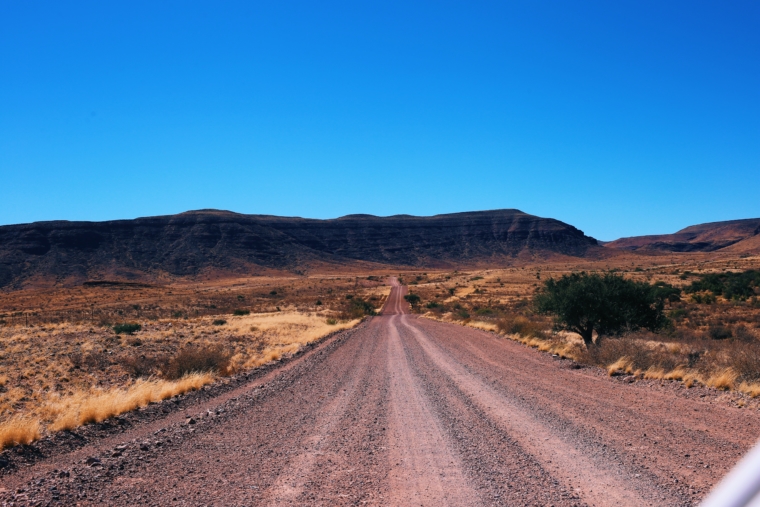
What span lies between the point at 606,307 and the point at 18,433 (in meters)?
21.6

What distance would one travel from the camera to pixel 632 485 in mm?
6211

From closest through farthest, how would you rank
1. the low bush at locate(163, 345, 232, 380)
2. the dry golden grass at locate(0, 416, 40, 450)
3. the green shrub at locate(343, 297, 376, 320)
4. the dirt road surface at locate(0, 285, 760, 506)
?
the dirt road surface at locate(0, 285, 760, 506) → the dry golden grass at locate(0, 416, 40, 450) → the low bush at locate(163, 345, 232, 380) → the green shrub at locate(343, 297, 376, 320)

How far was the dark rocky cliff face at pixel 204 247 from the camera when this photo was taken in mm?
137750

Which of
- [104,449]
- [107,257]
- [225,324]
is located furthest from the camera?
[107,257]

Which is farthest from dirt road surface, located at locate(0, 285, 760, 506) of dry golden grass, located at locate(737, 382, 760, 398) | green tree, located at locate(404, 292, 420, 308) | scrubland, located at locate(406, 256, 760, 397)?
green tree, located at locate(404, 292, 420, 308)

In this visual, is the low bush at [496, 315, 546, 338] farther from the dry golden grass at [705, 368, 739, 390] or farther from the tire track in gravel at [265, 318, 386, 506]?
the tire track in gravel at [265, 318, 386, 506]

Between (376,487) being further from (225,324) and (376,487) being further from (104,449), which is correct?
(225,324)

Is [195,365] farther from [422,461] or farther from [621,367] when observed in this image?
[621,367]

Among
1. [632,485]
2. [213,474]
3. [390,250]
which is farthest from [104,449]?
[390,250]

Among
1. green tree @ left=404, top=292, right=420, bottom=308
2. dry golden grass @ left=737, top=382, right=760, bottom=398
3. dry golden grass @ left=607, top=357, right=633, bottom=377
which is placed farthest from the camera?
green tree @ left=404, top=292, right=420, bottom=308

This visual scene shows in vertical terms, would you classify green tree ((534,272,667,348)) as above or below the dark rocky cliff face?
below

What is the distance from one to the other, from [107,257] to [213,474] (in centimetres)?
15616

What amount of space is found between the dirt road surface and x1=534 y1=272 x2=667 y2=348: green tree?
9.82m

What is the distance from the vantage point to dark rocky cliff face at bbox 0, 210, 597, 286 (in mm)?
137750
